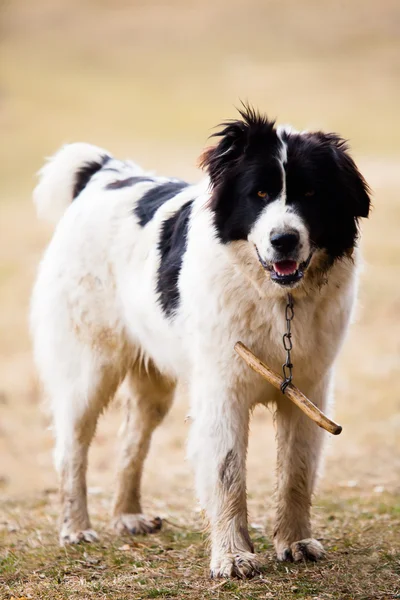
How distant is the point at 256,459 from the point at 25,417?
3611mm

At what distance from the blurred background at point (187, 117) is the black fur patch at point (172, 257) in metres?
0.64

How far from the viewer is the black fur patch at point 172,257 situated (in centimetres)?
512

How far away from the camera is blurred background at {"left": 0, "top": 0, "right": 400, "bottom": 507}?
35.1ft

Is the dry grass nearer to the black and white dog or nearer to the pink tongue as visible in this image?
the black and white dog

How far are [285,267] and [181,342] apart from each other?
1040mm

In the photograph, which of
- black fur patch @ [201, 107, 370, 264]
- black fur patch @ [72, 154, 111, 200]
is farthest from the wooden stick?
black fur patch @ [72, 154, 111, 200]

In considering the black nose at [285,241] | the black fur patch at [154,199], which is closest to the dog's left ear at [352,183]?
the black nose at [285,241]

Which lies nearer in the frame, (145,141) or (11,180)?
(11,180)

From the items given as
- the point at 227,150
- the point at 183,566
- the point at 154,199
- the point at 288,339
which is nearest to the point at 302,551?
the point at 183,566

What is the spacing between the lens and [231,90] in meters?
38.7

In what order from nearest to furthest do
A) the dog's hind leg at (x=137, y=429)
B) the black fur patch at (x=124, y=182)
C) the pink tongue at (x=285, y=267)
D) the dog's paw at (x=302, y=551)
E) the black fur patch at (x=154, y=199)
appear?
the pink tongue at (x=285, y=267)
the dog's paw at (x=302, y=551)
the black fur patch at (x=154, y=199)
the black fur patch at (x=124, y=182)
the dog's hind leg at (x=137, y=429)

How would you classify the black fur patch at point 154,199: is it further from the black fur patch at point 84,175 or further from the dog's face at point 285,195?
the dog's face at point 285,195

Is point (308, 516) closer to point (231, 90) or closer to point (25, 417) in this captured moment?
point (25, 417)

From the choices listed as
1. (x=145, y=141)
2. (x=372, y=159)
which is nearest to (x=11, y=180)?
(x=145, y=141)
